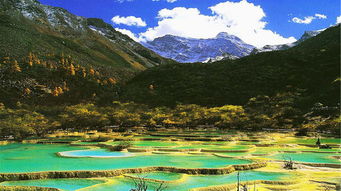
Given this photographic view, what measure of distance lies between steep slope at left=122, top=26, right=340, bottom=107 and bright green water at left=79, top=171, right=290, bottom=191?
3342 centimetres

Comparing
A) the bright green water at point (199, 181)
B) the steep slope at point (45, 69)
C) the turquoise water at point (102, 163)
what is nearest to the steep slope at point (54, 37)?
the steep slope at point (45, 69)

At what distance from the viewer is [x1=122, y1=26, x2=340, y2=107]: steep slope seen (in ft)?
177

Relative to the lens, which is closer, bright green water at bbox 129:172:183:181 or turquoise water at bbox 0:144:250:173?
bright green water at bbox 129:172:183:181

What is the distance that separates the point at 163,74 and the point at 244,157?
54970 mm

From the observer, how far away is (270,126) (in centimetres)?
3997

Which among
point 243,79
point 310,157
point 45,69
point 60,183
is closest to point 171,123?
point 243,79

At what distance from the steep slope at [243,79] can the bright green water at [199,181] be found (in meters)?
33.4

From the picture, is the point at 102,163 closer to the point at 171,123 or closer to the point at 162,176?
the point at 162,176

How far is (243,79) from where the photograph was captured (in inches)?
2456

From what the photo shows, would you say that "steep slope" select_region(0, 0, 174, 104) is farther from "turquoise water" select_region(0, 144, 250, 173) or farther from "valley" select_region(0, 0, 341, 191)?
"turquoise water" select_region(0, 144, 250, 173)

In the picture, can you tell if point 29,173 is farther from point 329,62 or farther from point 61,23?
point 61,23

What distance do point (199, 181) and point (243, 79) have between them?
5174 cm

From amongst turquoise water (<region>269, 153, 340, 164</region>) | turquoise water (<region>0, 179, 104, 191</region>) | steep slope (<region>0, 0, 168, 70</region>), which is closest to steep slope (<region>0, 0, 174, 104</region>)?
steep slope (<region>0, 0, 168, 70</region>)

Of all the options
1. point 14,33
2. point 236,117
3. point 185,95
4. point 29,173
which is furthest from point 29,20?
point 29,173
